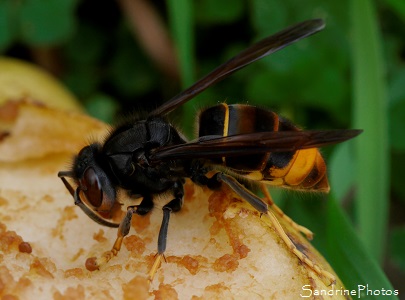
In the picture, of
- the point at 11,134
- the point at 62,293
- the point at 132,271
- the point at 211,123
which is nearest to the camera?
the point at 62,293

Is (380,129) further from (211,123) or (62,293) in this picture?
(62,293)

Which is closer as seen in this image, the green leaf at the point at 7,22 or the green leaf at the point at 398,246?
the green leaf at the point at 398,246

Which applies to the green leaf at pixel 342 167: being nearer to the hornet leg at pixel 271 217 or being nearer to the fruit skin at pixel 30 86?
the hornet leg at pixel 271 217

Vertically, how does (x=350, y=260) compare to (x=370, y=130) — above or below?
below

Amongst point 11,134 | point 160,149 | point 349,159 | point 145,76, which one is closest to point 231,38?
point 145,76

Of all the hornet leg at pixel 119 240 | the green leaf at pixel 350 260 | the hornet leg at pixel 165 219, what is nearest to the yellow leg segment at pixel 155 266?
the hornet leg at pixel 165 219

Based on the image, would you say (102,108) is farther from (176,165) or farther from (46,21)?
(176,165)

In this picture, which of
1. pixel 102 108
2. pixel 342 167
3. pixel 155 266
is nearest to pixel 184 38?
pixel 102 108
